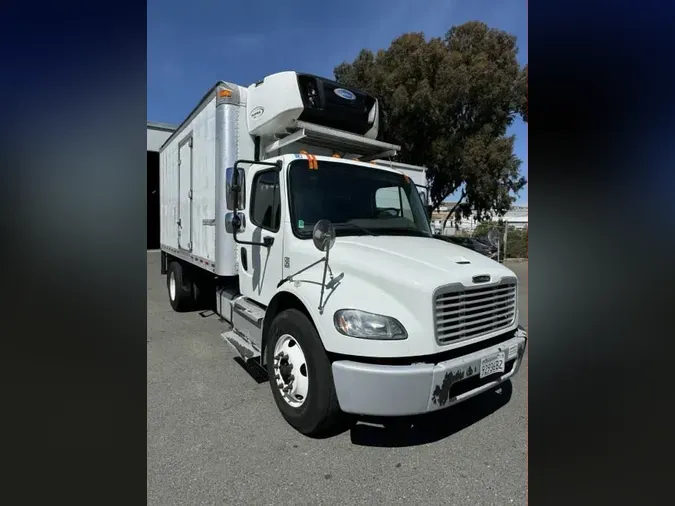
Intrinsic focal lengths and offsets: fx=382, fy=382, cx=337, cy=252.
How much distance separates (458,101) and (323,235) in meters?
15.0

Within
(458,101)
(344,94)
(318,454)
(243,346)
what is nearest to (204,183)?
(344,94)

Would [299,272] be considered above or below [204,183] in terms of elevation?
below

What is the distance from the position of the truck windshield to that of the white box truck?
14mm

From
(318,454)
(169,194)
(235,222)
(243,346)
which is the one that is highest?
(169,194)

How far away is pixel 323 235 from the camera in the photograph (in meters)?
2.92


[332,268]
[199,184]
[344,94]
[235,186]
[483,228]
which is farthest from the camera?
[483,228]

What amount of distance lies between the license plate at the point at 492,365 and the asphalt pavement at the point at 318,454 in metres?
0.58

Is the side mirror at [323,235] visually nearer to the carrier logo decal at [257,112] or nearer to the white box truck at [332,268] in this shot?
the white box truck at [332,268]

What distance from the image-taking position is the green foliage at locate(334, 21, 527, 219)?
1544cm

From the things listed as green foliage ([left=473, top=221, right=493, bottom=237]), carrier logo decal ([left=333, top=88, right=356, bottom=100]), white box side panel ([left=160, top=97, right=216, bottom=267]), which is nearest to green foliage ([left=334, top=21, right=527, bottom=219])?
green foliage ([left=473, top=221, right=493, bottom=237])

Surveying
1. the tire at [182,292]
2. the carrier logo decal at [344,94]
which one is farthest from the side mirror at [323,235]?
the tire at [182,292]

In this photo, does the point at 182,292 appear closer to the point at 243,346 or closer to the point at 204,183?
the point at 204,183

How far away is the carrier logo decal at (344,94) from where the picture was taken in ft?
15.3
